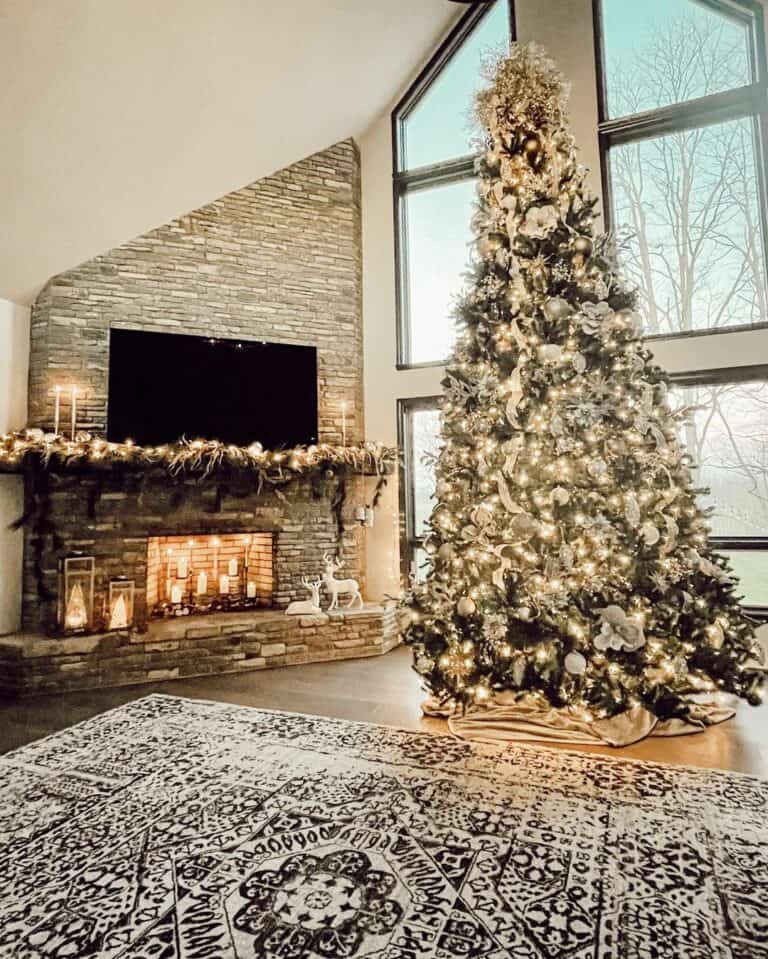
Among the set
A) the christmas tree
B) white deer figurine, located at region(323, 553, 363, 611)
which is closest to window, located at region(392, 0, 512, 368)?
white deer figurine, located at region(323, 553, 363, 611)

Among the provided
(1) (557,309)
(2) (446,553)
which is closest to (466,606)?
(2) (446,553)

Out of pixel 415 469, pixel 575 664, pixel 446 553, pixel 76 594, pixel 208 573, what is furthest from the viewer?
pixel 415 469

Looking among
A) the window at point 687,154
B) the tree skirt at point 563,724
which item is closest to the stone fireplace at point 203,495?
the tree skirt at point 563,724

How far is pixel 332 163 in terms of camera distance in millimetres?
5273

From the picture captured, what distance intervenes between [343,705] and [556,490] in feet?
5.61

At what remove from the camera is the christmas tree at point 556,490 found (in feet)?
8.89

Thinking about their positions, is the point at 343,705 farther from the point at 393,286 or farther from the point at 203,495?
the point at 393,286

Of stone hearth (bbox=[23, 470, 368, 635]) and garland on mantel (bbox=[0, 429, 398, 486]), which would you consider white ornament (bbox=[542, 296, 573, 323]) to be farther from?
stone hearth (bbox=[23, 470, 368, 635])

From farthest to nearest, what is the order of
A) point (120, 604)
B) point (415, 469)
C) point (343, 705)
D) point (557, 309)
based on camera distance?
point (415, 469), point (120, 604), point (343, 705), point (557, 309)

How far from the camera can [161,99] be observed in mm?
3670

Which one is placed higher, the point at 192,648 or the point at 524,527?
the point at 524,527

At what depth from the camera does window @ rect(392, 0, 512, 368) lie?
5.14 meters

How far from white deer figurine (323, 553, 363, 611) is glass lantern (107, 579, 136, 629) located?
56.0 inches

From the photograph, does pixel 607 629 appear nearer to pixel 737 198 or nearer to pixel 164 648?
pixel 164 648
